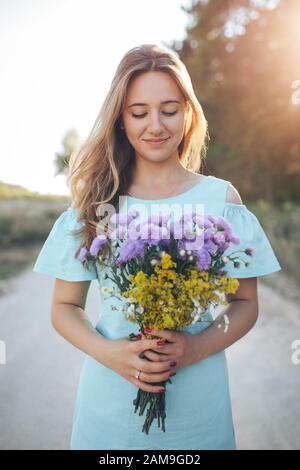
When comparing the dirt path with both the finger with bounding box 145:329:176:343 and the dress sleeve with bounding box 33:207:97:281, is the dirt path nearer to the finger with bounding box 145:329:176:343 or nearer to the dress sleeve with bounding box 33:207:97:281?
the dress sleeve with bounding box 33:207:97:281

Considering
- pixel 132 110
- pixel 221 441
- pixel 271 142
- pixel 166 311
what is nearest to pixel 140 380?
pixel 166 311

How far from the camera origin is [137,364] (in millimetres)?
2035

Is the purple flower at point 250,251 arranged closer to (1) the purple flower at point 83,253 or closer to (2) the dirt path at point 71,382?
(1) the purple flower at point 83,253

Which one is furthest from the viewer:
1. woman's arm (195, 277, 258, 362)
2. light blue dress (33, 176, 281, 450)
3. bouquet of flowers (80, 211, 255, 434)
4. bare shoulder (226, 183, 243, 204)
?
bare shoulder (226, 183, 243, 204)

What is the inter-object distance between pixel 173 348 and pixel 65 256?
0.64 meters

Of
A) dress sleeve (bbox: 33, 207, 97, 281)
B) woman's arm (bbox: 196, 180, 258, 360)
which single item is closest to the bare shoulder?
woman's arm (bbox: 196, 180, 258, 360)

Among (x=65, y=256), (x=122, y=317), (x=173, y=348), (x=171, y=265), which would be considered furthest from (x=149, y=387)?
(x=65, y=256)

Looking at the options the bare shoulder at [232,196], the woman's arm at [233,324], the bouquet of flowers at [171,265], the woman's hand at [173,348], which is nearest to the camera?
the bouquet of flowers at [171,265]

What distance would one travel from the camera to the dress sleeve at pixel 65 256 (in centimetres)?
234

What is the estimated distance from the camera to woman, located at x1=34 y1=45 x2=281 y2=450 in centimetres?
229

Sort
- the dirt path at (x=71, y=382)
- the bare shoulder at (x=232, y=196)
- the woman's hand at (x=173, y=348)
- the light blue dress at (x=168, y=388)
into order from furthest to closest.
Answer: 1. the dirt path at (x=71, y=382)
2. the bare shoulder at (x=232, y=196)
3. the light blue dress at (x=168, y=388)
4. the woman's hand at (x=173, y=348)

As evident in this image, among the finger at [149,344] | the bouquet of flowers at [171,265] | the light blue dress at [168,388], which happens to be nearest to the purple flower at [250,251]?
the bouquet of flowers at [171,265]

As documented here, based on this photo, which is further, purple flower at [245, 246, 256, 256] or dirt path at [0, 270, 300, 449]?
dirt path at [0, 270, 300, 449]

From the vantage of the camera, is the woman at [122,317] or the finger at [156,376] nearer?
the finger at [156,376]
